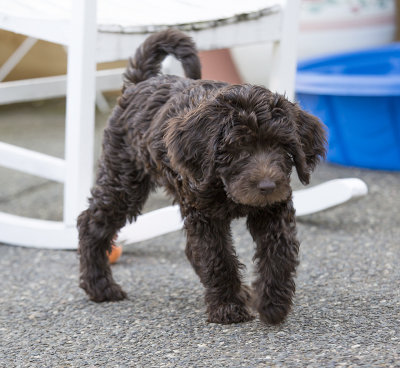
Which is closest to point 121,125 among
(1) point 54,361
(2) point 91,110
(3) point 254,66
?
(2) point 91,110

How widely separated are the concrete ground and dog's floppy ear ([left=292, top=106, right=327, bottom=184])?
1.69 feet

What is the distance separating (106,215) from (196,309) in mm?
493

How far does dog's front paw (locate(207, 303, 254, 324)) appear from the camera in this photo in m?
2.35

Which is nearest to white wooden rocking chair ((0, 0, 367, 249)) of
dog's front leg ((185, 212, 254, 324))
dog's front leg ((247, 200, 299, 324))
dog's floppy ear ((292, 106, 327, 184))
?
dog's front leg ((185, 212, 254, 324))

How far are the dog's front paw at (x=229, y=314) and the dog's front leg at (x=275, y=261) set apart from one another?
0.12 meters

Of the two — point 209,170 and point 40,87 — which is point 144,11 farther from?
point 209,170

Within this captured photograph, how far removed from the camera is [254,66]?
6023mm

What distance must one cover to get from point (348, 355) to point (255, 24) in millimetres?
1962

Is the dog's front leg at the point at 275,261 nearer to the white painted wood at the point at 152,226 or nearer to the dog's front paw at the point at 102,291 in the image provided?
the dog's front paw at the point at 102,291

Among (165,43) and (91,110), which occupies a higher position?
(165,43)

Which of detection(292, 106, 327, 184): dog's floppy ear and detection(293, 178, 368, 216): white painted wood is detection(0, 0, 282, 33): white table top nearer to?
detection(293, 178, 368, 216): white painted wood

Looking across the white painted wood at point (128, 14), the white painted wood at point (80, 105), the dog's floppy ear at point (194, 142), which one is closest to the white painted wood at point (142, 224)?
the white painted wood at point (80, 105)

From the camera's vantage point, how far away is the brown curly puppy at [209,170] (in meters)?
2.02

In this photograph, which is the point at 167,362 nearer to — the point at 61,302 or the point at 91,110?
the point at 61,302
